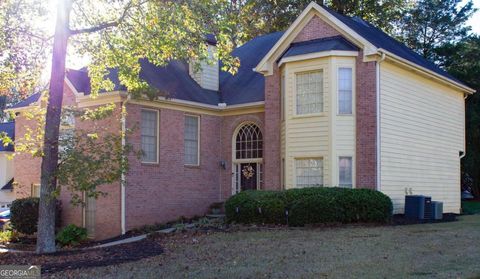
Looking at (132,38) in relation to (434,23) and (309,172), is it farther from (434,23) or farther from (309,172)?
(434,23)

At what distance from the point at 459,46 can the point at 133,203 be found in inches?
902

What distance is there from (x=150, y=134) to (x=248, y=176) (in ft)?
14.7

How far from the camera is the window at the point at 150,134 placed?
67.7 feet

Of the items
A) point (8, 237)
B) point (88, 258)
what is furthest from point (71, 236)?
point (88, 258)

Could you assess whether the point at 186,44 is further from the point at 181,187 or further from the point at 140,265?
the point at 181,187

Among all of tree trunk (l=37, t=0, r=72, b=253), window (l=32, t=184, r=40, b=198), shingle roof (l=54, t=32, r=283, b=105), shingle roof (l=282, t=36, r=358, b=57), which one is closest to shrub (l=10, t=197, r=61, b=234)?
window (l=32, t=184, r=40, b=198)

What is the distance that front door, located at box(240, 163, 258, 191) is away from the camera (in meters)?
22.9

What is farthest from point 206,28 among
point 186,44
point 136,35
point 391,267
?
point 391,267

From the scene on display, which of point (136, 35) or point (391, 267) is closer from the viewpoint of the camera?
point (391, 267)

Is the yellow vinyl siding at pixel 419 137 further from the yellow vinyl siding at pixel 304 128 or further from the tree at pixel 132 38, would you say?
the tree at pixel 132 38

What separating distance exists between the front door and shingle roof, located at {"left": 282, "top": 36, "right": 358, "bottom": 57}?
507cm

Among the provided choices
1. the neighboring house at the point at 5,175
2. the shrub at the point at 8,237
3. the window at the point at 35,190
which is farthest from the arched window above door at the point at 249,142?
the neighboring house at the point at 5,175

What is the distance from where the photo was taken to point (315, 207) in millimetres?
16859

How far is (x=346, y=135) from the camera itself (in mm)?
18828
